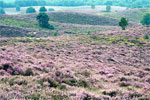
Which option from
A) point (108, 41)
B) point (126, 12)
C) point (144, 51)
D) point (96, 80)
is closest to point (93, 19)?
point (126, 12)

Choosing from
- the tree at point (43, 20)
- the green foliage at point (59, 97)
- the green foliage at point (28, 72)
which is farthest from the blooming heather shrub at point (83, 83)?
the tree at point (43, 20)

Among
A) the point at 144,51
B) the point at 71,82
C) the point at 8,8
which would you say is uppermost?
the point at 8,8

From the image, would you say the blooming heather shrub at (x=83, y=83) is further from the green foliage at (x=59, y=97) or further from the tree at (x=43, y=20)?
the tree at (x=43, y=20)

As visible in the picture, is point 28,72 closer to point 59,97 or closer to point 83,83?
point 83,83

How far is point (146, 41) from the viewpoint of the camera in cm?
3978

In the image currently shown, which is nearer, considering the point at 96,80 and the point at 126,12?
the point at 96,80

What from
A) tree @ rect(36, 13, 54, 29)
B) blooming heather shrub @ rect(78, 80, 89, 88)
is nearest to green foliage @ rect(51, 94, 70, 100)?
blooming heather shrub @ rect(78, 80, 89, 88)

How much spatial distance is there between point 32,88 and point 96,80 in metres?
5.61

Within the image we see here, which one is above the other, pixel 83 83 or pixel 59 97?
pixel 59 97

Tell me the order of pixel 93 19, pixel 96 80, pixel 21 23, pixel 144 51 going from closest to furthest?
1. pixel 96 80
2. pixel 144 51
3. pixel 21 23
4. pixel 93 19

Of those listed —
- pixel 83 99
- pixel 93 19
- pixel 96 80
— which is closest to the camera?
pixel 83 99

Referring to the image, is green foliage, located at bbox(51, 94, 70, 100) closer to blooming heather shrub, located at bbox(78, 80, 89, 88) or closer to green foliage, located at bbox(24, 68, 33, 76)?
blooming heather shrub, located at bbox(78, 80, 89, 88)

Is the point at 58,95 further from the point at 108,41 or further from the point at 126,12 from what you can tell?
the point at 126,12

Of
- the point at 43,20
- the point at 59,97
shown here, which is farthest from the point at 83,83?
the point at 43,20
